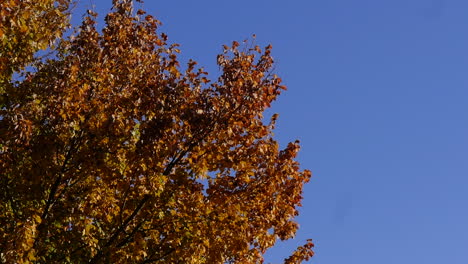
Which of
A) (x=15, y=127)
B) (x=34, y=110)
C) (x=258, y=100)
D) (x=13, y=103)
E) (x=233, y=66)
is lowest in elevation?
(x=15, y=127)

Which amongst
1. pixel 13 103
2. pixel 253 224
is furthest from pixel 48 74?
pixel 253 224

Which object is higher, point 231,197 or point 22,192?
point 231,197

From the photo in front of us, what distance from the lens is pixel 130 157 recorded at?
14.8 metres

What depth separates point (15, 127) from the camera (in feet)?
38.6

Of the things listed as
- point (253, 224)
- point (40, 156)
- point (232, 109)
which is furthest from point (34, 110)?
point (253, 224)

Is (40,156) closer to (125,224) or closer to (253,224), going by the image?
(125,224)

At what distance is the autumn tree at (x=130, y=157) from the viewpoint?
1397 centimetres

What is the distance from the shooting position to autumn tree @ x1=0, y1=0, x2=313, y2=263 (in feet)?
45.8

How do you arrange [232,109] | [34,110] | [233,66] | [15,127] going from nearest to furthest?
[15,127], [34,110], [232,109], [233,66]

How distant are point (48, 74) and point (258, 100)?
5076 mm

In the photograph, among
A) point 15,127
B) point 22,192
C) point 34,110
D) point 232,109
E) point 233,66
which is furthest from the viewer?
point 233,66

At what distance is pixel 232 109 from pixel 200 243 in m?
3.25

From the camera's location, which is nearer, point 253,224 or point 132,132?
point 132,132

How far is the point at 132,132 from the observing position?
14539mm
